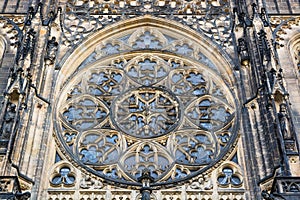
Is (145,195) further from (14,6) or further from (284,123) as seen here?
(14,6)

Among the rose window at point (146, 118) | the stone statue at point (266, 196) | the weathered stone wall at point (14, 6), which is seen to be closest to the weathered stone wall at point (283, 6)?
the rose window at point (146, 118)

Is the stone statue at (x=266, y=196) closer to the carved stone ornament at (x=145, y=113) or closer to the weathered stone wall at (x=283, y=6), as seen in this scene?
the carved stone ornament at (x=145, y=113)

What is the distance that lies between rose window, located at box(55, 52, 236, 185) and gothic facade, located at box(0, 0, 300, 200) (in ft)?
0.10

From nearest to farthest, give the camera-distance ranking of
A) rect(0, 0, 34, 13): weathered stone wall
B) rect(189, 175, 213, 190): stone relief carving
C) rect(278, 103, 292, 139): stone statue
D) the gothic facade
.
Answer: rect(278, 103, 292, 139): stone statue < the gothic facade < rect(189, 175, 213, 190): stone relief carving < rect(0, 0, 34, 13): weathered stone wall

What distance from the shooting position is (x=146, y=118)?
50.3ft

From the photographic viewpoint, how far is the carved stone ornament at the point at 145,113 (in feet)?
47.0

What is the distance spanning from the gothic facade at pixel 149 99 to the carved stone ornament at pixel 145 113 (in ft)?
0.10

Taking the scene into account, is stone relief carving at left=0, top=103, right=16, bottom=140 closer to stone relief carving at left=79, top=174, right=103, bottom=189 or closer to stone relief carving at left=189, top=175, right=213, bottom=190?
stone relief carving at left=79, top=174, right=103, bottom=189

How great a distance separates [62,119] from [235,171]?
14.8 feet

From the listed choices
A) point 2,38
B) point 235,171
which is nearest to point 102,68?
point 2,38

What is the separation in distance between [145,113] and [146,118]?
0.16 m

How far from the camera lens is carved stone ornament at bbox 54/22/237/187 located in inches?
564

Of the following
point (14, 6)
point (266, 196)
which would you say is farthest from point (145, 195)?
point (14, 6)

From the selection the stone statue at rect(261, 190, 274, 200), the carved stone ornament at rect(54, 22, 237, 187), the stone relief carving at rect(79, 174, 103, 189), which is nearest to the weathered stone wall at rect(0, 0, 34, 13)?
the carved stone ornament at rect(54, 22, 237, 187)
